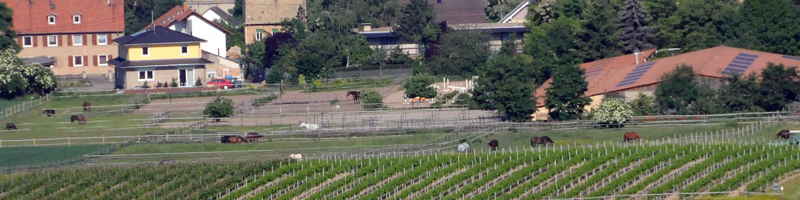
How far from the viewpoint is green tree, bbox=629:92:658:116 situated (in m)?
74.6

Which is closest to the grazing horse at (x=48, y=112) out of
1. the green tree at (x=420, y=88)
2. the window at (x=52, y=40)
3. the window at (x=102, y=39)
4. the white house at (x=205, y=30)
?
the green tree at (x=420, y=88)

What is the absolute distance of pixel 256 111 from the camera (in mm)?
82000

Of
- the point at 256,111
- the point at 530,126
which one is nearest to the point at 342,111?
the point at 256,111

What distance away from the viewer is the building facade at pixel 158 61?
92812 millimetres

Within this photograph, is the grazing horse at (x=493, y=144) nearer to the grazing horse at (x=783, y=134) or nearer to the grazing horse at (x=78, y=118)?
the grazing horse at (x=783, y=134)

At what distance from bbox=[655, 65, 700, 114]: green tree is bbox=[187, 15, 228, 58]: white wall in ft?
128

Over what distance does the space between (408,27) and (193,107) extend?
81.0 feet

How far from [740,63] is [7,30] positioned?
4557 centimetres

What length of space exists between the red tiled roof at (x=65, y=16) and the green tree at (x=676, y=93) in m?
Result: 44.6

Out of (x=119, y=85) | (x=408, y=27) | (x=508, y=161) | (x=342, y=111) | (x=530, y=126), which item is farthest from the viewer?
(x=408, y=27)

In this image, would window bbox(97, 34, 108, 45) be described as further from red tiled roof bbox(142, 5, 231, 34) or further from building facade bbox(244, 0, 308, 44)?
building facade bbox(244, 0, 308, 44)

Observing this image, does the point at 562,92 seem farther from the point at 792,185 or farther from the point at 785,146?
the point at 792,185

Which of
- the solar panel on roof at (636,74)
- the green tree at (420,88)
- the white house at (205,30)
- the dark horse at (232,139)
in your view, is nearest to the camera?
the dark horse at (232,139)

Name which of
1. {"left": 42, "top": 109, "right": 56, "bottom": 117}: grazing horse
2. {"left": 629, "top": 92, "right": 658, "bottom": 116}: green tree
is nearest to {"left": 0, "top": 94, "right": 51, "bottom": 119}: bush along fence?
{"left": 42, "top": 109, "right": 56, "bottom": 117}: grazing horse
